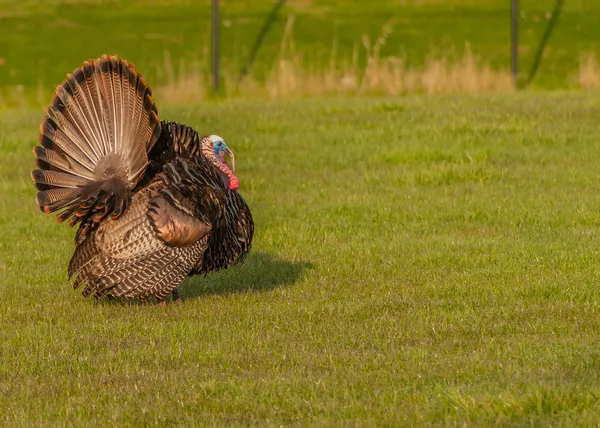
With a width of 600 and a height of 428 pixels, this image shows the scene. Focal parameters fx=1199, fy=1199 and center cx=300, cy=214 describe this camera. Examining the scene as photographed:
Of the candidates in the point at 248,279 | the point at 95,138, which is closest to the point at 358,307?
the point at 248,279

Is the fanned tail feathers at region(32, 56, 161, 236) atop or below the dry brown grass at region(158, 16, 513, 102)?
atop

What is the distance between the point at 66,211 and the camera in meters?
9.00

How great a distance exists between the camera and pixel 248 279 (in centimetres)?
998

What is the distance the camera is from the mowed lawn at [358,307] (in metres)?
6.38

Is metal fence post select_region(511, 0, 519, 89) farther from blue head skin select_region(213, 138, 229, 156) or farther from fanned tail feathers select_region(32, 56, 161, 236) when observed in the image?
fanned tail feathers select_region(32, 56, 161, 236)

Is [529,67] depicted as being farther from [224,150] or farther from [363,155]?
[224,150]

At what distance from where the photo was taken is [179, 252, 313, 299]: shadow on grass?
31.6ft

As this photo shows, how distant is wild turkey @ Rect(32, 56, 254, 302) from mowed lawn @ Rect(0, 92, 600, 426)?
0.36m

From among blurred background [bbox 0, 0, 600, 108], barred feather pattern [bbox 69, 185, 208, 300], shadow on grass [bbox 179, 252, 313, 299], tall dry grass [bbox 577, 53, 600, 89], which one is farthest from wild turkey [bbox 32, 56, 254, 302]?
tall dry grass [bbox 577, 53, 600, 89]

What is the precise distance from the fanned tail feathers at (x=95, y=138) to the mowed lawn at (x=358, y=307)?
90 centimetres

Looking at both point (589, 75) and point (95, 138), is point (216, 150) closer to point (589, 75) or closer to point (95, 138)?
point (95, 138)

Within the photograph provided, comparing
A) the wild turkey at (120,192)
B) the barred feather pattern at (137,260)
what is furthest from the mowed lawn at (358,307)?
the wild turkey at (120,192)

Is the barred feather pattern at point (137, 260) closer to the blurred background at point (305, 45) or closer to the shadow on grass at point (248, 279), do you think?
the shadow on grass at point (248, 279)

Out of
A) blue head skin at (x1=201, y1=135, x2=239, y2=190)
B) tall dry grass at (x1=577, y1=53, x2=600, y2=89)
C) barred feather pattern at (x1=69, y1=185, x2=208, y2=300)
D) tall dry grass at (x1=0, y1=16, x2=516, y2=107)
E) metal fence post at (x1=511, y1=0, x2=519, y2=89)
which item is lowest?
tall dry grass at (x1=0, y1=16, x2=516, y2=107)
